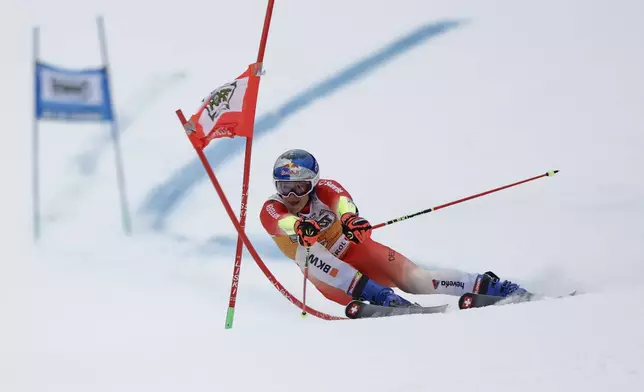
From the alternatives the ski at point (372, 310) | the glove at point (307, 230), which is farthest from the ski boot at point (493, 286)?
the glove at point (307, 230)

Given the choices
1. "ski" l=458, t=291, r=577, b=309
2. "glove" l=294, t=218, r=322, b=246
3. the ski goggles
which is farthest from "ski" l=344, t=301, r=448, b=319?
the ski goggles

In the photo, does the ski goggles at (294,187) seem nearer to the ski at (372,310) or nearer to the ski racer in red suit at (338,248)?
the ski racer in red suit at (338,248)

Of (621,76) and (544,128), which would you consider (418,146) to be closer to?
(544,128)

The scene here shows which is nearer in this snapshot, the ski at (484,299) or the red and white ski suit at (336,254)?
the ski at (484,299)

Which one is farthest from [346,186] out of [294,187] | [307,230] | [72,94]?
[307,230]

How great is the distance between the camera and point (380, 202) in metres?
7.57

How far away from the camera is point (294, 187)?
485cm

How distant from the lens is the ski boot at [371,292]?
481 centimetres

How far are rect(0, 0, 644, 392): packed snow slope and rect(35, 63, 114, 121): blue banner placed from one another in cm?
116

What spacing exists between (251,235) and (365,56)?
443cm

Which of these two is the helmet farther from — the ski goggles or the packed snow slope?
the packed snow slope

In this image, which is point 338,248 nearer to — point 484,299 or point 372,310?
point 372,310

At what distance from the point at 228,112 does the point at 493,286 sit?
1972 millimetres

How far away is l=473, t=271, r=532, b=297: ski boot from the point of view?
467 centimetres
